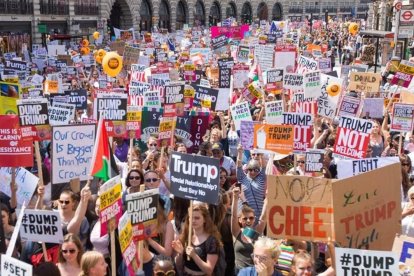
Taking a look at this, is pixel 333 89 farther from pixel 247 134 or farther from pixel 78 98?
pixel 78 98

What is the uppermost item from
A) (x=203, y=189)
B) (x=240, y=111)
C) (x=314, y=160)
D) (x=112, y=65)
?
(x=112, y=65)

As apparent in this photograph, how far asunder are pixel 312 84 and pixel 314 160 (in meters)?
4.13

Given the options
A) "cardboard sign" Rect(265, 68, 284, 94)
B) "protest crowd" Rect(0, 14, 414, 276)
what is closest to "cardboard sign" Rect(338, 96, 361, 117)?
"protest crowd" Rect(0, 14, 414, 276)

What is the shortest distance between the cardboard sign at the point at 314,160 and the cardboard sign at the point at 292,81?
5.12 metres

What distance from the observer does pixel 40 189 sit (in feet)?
21.3

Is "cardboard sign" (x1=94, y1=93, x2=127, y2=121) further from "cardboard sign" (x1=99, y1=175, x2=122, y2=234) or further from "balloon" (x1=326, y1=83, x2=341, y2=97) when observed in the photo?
"balloon" (x1=326, y1=83, x2=341, y2=97)

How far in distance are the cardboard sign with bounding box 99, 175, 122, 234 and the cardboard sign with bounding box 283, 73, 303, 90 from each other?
325 inches

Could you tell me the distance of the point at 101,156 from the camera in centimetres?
634

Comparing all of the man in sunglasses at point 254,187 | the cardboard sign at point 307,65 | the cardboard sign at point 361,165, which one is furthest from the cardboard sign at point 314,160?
the cardboard sign at point 307,65

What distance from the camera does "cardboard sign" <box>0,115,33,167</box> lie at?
7.41 m

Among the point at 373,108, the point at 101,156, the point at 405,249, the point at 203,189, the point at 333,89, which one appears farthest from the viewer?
the point at 373,108

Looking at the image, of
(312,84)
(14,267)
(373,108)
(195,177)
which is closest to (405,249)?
(195,177)

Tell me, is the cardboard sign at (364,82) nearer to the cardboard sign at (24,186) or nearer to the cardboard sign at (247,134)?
→ the cardboard sign at (247,134)

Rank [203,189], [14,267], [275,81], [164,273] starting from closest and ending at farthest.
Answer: [14,267] < [164,273] < [203,189] < [275,81]
